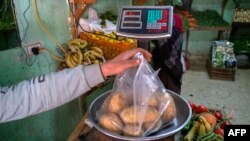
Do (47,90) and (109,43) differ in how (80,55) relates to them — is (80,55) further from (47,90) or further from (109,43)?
(47,90)

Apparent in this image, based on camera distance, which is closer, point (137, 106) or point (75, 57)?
point (137, 106)

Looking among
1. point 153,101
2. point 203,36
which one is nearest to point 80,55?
point 153,101

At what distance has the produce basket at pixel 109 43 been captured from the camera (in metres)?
1.94

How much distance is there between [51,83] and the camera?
0.79 m

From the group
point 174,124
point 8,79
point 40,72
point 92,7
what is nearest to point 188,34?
point 92,7

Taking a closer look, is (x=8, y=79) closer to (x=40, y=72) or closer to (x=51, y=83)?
(x=40, y=72)

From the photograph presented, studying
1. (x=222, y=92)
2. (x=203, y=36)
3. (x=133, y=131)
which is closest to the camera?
(x=133, y=131)

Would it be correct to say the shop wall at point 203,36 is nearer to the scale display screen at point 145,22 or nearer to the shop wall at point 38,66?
the shop wall at point 38,66

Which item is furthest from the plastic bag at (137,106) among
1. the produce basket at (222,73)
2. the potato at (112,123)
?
the produce basket at (222,73)

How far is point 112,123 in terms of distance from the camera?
75 centimetres

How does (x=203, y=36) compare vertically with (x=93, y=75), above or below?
below

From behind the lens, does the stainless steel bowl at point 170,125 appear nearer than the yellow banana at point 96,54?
Yes

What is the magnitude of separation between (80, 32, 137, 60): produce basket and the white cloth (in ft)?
3.75

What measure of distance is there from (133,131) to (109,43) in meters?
1.36
